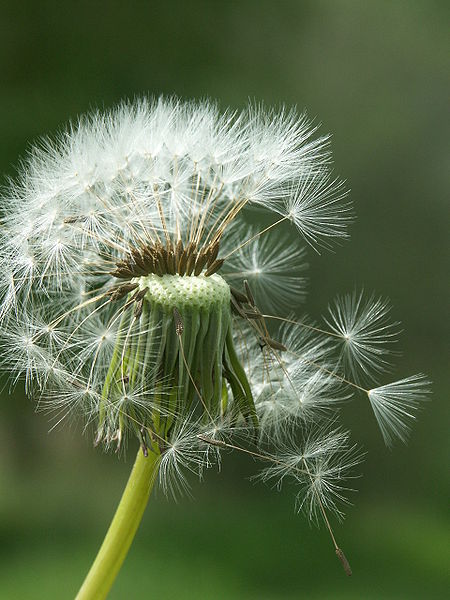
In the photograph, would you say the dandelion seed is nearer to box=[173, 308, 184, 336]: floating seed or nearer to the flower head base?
the flower head base

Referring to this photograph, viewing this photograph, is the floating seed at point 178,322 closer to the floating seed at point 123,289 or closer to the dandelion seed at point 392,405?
the floating seed at point 123,289

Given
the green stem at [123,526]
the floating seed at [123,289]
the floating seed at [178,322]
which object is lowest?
the green stem at [123,526]

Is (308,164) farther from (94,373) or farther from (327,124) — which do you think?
(327,124)

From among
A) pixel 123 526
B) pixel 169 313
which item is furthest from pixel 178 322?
pixel 123 526

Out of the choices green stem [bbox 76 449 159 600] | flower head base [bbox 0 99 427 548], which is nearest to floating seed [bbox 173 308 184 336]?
flower head base [bbox 0 99 427 548]

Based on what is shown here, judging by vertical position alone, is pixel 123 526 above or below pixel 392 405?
below

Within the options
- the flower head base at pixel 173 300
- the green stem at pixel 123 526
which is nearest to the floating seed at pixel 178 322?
the flower head base at pixel 173 300

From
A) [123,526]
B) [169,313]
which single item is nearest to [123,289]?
[169,313]

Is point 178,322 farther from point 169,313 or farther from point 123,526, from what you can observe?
point 123,526
